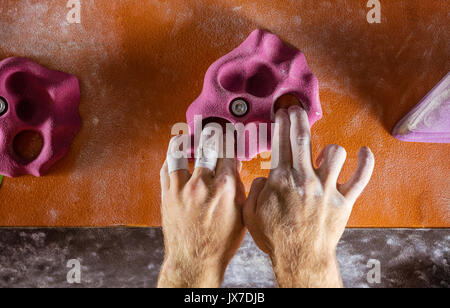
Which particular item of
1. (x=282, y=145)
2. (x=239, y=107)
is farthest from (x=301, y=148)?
(x=239, y=107)

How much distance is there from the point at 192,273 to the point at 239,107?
0.45 metres


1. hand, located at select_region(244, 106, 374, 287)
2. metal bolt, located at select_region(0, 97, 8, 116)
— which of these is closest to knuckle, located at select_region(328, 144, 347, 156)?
hand, located at select_region(244, 106, 374, 287)

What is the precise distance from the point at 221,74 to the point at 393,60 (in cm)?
54

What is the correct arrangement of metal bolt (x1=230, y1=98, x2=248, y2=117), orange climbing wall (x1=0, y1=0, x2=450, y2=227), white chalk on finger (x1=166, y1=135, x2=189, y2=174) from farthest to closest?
orange climbing wall (x1=0, y1=0, x2=450, y2=227), metal bolt (x1=230, y1=98, x2=248, y2=117), white chalk on finger (x1=166, y1=135, x2=189, y2=174)

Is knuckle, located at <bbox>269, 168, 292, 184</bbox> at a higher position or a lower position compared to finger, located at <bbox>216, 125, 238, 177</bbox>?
lower

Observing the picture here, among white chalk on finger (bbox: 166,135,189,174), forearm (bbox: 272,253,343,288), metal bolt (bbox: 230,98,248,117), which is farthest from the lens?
metal bolt (bbox: 230,98,248,117)

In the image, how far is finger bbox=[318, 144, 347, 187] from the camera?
72 cm

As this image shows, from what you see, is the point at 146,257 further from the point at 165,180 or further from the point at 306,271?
the point at 306,271

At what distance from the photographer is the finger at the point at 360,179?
0.73 m

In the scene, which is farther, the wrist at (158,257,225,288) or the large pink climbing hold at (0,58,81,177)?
the large pink climbing hold at (0,58,81,177)

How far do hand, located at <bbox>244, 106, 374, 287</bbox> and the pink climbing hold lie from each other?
323 mm

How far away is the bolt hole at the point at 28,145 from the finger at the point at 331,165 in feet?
2.77

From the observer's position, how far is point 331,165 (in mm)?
731

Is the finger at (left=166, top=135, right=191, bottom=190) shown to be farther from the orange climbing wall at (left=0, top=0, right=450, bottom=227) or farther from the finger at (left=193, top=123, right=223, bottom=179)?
the orange climbing wall at (left=0, top=0, right=450, bottom=227)
